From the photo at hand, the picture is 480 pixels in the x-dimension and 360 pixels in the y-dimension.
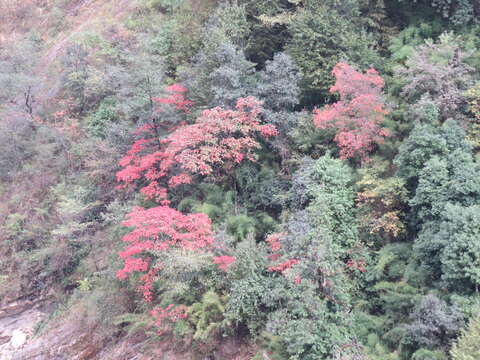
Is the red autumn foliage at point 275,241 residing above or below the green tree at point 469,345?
below

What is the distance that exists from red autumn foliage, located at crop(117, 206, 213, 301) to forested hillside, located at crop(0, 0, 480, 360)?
8 centimetres

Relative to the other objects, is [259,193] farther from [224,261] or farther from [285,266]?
[285,266]

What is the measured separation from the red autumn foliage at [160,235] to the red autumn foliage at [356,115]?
627 cm

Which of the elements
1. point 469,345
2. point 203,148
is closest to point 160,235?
point 203,148

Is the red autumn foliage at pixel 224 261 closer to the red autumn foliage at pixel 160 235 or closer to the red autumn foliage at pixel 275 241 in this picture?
the red autumn foliage at pixel 160 235

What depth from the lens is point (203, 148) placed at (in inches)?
671

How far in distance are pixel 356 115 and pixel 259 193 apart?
529 centimetres

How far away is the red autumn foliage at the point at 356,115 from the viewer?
15.8m

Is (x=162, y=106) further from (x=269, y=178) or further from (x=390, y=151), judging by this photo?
(x=390, y=151)

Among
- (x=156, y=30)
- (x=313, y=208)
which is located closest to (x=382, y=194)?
(x=313, y=208)

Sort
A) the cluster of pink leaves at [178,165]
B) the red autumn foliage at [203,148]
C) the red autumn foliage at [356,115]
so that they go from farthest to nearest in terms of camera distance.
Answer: the red autumn foliage at [203,148], the red autumn foliage at [356,115], the cluster of pink leaves at [178,165]

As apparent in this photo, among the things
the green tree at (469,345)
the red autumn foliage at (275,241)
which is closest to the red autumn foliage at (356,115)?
the red autumn foliage at (275,241)

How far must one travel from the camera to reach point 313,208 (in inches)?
578

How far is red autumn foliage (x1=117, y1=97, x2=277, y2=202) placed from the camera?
1706cm
